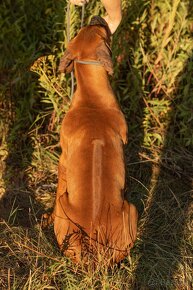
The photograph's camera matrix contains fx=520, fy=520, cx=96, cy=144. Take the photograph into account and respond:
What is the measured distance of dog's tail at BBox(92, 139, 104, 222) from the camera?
3.57 metres

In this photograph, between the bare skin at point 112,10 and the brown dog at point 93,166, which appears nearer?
the brown dog at point 93,166

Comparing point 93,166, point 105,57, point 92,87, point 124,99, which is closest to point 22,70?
point 124,99

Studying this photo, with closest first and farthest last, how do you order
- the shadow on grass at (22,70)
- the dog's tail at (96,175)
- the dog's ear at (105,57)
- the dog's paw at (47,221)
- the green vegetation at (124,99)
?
the dog's tail at (96,175), the dog's ear at (105,57), the dog's paw at (47,221), the green vegetation at (124,99), the shadow on grass at (22,70)

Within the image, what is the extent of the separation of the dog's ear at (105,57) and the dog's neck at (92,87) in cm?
12

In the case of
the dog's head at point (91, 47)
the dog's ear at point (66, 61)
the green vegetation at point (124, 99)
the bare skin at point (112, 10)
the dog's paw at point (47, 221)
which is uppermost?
the bare skin at point (112, 10)

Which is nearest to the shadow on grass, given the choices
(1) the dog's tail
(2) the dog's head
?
(2) the dog's head

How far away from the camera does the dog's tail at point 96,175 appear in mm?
3574

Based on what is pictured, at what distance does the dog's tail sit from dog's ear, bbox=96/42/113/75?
1.85 feet

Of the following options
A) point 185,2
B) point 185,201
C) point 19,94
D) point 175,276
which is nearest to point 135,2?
point 185,2

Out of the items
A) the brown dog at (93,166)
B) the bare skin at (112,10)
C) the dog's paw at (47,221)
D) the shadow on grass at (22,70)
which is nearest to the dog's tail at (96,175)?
the brown dog at (93,166)

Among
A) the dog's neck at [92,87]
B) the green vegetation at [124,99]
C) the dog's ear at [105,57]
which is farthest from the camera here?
the green vegetation at [124,99]

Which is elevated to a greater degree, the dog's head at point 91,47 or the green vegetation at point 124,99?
the dog's head at point 91,47

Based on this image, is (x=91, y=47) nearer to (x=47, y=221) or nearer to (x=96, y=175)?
(x=96, y=175)

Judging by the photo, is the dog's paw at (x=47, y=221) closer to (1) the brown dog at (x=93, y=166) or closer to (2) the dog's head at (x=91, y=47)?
(1) the brown dog at (x=93, y=166)
